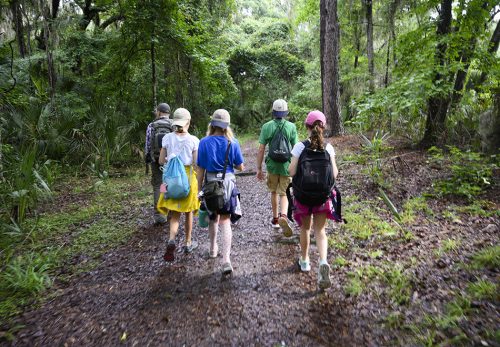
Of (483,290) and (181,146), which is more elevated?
(181,146)

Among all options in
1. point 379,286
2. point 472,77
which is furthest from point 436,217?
point 472,77

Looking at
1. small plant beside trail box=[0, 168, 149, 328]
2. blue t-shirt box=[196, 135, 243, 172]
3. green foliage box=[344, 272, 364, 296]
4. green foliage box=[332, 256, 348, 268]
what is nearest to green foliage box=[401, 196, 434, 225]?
green foliage box=[332, 256, 348, 268]

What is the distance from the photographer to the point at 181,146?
432cm

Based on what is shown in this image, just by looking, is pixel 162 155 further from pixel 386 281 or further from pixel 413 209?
pixel 413 209

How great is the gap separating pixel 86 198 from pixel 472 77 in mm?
11736

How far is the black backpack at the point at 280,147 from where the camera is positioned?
4777 millimetres

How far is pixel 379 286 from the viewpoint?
348 centimetres

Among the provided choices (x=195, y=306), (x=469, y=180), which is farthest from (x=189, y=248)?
(x=469, y=180)

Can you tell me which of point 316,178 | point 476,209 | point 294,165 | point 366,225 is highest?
point 294,165

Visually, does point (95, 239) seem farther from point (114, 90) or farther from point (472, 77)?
point (472, 77)

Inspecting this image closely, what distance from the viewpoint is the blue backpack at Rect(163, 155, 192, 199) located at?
411cm

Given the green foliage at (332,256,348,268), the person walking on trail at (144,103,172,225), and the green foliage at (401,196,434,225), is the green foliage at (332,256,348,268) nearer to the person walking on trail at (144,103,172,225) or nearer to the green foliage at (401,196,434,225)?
the green foliage at (401,196,434,225)

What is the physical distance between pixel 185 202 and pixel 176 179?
38 cm

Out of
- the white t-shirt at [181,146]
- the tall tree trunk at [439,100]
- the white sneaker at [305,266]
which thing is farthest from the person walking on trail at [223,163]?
the tall tree trunk at [439,100]
